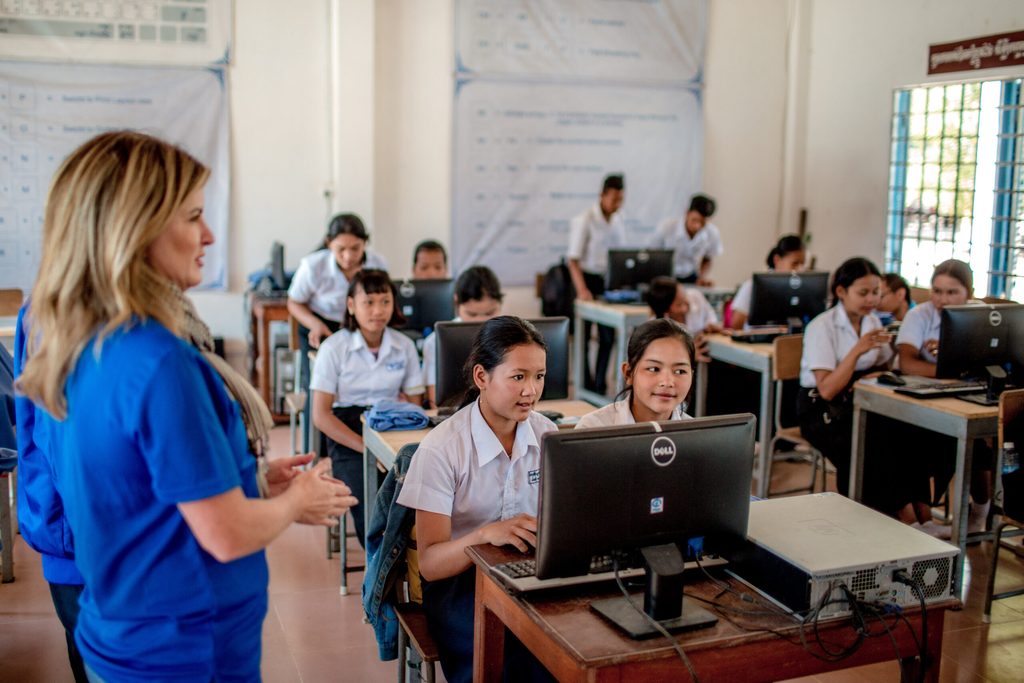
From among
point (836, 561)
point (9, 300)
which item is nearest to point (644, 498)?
point (836, 561)

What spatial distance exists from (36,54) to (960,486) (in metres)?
5.52

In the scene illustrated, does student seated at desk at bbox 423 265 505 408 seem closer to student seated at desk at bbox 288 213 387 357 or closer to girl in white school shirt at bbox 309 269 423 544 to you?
girl in white school shirt at bbox 309 269 423 544

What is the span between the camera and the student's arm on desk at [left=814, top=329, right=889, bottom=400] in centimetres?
401

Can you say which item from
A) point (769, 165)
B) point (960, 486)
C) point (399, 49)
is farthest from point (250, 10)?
point (960, 486)

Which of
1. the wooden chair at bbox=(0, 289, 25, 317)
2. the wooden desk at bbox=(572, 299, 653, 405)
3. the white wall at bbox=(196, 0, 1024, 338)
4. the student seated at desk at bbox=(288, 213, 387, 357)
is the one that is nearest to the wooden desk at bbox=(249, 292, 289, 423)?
the white wall at bbox=(196, 0, 1024, 338)

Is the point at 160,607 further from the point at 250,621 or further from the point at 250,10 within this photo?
the point at 250,10

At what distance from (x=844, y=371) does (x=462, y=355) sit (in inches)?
66.6

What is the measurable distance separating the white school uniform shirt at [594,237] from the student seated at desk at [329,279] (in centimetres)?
202

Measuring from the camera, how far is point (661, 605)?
5.56 ft

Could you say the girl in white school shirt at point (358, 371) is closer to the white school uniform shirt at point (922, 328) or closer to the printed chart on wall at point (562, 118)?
the white school uniform shirt at point (922, 328)

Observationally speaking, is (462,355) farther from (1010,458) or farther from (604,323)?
(604,323)

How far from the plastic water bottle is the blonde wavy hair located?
278cm

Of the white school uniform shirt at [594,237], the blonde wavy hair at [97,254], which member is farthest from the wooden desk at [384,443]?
the white school uniform shirt at [594,237]

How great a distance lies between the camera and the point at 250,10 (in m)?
6.36
